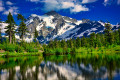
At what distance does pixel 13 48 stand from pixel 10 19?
20004 mm

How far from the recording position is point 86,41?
447 ft

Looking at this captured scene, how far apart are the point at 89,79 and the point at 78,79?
4.41ft

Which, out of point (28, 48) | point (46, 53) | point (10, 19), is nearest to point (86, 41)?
point (46, 53)

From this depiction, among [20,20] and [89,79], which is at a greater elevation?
[20,20]

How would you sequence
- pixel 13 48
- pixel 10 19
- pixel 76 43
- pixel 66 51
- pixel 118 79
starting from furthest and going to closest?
1. pixel 76 43
2. pixel 66 51
3. pixel 10 19
4. pixel 13 48
5. pixel 118 79

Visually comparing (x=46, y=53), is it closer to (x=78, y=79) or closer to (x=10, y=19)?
(x=10, y=19)

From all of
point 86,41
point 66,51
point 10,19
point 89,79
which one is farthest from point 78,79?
point 86,41

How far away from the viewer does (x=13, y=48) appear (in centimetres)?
6556

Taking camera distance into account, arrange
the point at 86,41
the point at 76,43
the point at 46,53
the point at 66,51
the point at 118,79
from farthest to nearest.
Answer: the point at 76,43, the point at 86,41, the point at 66,51, the point at 46,53, the point at 118,79

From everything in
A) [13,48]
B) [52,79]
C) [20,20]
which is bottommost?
[52,79]

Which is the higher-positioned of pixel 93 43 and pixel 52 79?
pixel 93 43

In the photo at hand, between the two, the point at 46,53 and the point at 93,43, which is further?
the point at 93,43

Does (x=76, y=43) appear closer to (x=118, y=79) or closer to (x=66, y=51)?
(x=66, y=51)

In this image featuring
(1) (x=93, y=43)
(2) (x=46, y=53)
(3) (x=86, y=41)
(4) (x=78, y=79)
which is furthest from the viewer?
(3) (x=86, y=41)
